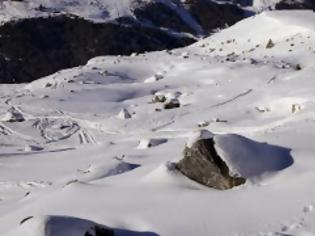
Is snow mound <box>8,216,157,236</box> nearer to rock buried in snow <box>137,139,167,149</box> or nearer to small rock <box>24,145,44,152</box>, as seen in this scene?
rock buried in snow <box>137,139,167,149</box>

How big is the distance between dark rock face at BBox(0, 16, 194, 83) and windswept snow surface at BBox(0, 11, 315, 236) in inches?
1183

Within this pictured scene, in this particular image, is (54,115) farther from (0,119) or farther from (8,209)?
(8,209)

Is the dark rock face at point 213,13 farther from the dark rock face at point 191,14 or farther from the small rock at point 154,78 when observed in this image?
the small rock at point 154,78

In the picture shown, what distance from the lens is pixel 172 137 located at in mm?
21578

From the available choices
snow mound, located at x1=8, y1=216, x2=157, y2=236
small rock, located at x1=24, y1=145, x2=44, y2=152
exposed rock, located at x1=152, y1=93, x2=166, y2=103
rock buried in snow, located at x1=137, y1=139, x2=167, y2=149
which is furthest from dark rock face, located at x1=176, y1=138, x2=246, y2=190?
exposed rock, located at x1=152, y1=93, x2=166, y2=103

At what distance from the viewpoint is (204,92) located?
2894cm

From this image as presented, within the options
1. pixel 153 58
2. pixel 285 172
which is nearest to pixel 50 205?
pixel 285 172

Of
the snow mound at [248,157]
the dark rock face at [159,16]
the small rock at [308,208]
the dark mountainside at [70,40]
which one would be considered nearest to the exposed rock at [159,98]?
the snow mound at [248,157]

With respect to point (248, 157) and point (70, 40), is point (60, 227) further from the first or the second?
point (70, 40)

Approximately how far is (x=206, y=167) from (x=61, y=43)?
6422cm

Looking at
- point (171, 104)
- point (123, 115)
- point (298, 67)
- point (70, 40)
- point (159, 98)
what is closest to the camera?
point (123, 115)

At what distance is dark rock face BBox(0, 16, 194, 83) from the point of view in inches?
2785

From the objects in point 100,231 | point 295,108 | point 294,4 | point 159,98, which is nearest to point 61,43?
point 294,4

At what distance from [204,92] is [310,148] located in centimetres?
1675
